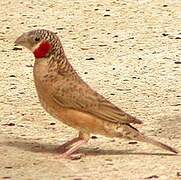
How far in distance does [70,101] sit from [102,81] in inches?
110

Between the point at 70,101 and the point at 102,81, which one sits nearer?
the point at 70,101

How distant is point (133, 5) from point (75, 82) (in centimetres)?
659

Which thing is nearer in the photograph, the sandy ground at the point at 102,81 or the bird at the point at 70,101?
the sandy ground at the point at 102,81

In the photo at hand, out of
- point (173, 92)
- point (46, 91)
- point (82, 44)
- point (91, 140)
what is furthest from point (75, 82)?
point (82, 44)

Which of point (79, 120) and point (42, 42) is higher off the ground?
point (42, 42)

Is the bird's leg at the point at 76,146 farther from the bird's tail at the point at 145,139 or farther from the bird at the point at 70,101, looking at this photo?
the bird's tail at the point at 145,139

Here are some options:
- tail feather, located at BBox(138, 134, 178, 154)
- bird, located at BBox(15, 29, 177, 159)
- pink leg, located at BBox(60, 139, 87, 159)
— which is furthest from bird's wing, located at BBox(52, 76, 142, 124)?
pink leg, located at BBox(60, 139, 87, 159)

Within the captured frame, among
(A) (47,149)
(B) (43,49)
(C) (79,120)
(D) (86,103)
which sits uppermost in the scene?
(B) (43,49)

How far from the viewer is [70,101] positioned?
6465 millimetres

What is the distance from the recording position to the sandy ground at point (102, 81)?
247 inches

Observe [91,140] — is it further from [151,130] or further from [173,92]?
[173,92]

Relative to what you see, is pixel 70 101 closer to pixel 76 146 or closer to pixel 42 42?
pixel 76 146

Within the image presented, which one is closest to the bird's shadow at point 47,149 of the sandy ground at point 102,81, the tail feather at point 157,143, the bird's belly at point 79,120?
the sandy ground at point 102,81

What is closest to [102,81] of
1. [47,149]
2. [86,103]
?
[47,149]
